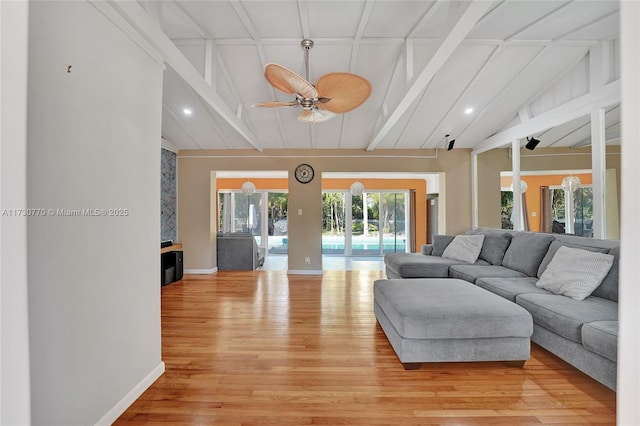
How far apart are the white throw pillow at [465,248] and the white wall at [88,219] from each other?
399 cm

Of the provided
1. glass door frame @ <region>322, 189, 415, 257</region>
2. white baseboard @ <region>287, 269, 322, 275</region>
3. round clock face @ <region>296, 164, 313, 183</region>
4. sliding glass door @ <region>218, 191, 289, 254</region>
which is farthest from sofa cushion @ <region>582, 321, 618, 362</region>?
sliding glass door @ <region>218, 191, 289, 254</region>

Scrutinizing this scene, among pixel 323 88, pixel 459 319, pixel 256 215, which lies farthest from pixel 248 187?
pixel 459 319

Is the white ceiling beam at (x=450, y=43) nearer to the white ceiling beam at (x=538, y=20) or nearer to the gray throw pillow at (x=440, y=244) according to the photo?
the white ceiling beam at (x=538, y=20)

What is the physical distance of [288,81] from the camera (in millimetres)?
2494

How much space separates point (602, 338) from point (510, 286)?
1093mm

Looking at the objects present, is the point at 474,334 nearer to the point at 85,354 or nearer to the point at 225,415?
the point at 225,415

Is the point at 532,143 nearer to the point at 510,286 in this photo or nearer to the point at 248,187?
the point at 510,286

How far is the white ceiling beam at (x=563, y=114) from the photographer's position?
9.96 ft

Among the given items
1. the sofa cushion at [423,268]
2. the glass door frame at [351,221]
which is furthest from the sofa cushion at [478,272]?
the glass door frame at [351,221]

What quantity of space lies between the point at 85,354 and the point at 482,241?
4615mm

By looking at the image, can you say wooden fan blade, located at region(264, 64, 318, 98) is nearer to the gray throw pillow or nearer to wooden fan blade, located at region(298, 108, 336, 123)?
wooden fan blade, located at region(298, 108, 336, 123)

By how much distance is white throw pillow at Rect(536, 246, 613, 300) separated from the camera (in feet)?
8.02

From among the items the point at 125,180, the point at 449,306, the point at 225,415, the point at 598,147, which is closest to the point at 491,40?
the point at 598,147

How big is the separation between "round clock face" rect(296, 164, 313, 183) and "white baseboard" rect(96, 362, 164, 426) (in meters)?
4.19
